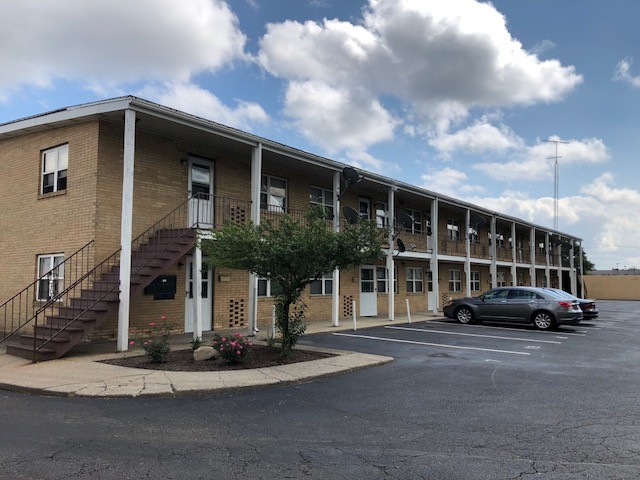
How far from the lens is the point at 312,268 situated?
372 inches

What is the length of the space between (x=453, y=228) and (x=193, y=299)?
727 inches

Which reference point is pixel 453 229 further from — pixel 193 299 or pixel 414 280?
pixel 193 299

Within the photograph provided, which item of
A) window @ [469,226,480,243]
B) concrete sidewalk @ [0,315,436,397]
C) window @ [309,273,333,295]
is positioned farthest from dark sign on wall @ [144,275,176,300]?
window @ [469,226,480,243]

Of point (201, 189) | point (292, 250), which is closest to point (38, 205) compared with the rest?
point (201, 189)

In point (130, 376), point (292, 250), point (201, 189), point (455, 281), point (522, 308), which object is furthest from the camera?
point (455, 281)

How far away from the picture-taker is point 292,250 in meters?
8.97

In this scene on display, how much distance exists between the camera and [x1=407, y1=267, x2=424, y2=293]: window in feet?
78.0

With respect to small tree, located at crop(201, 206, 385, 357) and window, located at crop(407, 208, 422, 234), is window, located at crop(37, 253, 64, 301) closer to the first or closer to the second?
small tree, located at crop(201, 206, 385, 357)

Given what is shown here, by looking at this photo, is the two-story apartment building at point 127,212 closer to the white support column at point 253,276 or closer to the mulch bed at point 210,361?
the white support column at point 253,276

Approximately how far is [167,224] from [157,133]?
8.16 feet

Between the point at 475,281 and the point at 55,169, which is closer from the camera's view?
the point at 55,169

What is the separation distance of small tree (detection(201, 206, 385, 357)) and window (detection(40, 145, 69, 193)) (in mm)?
5669

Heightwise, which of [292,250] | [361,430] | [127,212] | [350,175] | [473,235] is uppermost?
[350,175]

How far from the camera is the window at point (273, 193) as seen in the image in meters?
16.6
